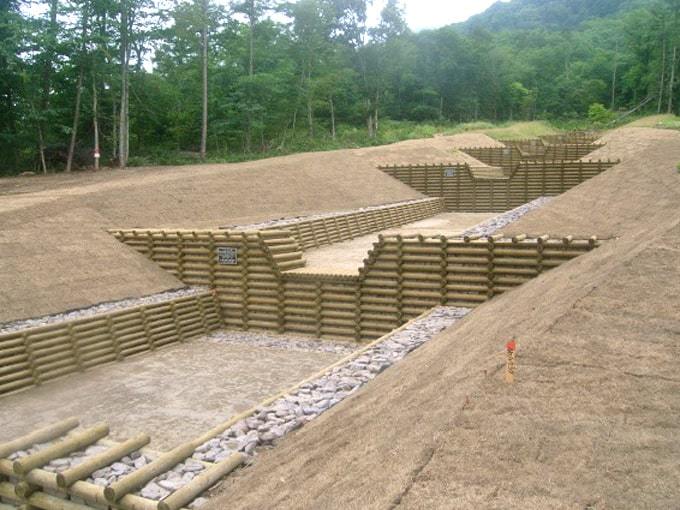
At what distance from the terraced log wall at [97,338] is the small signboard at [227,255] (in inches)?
41.0

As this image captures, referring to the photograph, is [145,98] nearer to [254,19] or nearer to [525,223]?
[254,19]

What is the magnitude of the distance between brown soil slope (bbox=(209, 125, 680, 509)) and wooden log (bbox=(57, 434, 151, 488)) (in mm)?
1584

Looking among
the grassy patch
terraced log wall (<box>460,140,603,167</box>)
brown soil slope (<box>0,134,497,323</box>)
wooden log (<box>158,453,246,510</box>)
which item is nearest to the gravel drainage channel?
wooden log (<box>158,453,246,510</box>)

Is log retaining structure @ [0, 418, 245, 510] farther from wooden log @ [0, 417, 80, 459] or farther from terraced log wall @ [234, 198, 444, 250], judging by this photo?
terraced log wall @ [234, 198, 444, 250]

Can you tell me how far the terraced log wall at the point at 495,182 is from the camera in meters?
28.9

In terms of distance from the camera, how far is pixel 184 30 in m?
33.7

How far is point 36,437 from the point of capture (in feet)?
26.2

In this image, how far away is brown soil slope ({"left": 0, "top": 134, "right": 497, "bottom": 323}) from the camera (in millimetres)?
15547

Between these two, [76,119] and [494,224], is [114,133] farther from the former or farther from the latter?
[494,224]

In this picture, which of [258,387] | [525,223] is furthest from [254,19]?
[258,387]

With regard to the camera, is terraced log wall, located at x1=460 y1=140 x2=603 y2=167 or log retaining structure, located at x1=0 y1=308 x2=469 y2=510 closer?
log retaining structure, located at x1=0 y1=308 x2=469 y2=510

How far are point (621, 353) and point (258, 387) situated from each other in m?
7.71

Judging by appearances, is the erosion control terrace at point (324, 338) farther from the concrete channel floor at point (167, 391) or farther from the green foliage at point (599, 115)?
the green foliage at point (599, 115)

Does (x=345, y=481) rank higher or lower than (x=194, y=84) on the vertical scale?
lower
